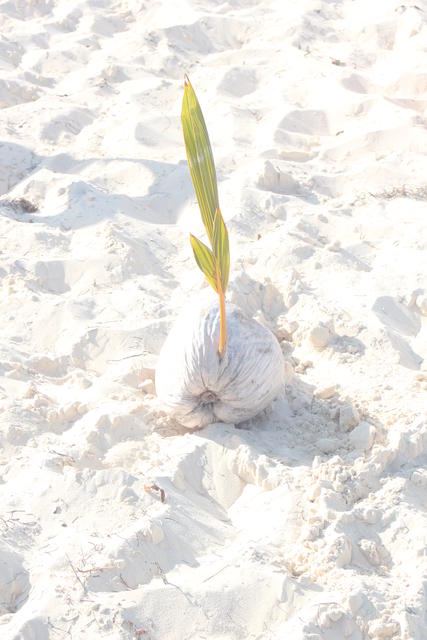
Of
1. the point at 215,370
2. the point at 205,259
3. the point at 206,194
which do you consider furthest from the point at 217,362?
the point at 206,194

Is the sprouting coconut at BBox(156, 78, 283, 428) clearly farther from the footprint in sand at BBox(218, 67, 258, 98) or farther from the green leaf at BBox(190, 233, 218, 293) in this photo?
the footprint in sand at BBox(218, 67, 258, 98)

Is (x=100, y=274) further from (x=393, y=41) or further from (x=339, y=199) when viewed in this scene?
(x=393, y=41)

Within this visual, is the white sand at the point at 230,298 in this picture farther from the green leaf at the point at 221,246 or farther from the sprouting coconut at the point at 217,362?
the green leaf at the point at 221,246

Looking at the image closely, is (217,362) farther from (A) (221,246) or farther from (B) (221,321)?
(A) (221,246)

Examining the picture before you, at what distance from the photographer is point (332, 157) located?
4.03m

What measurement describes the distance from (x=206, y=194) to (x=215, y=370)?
0.52m

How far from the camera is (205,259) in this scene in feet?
7.36

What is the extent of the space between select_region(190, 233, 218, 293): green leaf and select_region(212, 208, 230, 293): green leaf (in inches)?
0.8

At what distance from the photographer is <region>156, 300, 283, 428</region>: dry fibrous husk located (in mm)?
2330

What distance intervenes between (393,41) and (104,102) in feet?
6.26

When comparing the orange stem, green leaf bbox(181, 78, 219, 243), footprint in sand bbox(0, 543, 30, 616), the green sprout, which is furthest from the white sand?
green leaf bbox(181, 78, 219, 243)

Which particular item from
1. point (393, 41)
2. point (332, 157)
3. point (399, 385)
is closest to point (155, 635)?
point (399, 385)

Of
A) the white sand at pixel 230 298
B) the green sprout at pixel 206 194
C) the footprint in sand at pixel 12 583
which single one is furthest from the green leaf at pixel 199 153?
the footprint in sand at pixel 12 583

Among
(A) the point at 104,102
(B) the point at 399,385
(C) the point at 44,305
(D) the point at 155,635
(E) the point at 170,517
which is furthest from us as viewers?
(A) the point at 104,102
